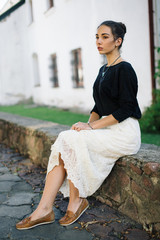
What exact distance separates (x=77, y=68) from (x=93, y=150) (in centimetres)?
762

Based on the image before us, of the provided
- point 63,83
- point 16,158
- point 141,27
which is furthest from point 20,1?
point 16,158

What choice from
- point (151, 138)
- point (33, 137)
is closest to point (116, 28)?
point (33, 137)

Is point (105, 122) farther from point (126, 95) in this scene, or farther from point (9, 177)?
point (9, 177)

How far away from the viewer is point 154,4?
224 inches

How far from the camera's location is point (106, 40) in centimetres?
232

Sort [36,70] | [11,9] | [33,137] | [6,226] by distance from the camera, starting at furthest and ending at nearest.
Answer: [11,9]
[36,70]
[33,137]
[6,226]

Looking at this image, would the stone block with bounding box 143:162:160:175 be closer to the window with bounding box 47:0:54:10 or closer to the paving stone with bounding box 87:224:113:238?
the paving stone with bounding box 87:224:113:238

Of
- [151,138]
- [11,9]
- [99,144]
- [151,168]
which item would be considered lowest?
[151,138]

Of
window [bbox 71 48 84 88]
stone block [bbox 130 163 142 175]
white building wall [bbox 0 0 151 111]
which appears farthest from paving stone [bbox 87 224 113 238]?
window [bbox 71 48 84 88]

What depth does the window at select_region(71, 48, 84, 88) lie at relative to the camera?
9.39 meters

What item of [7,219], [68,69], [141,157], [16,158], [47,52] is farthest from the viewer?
[47,52]

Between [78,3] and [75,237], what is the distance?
775cm

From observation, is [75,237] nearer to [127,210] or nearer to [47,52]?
[127,210]

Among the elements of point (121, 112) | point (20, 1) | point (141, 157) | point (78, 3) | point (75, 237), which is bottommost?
point (75, 237)
